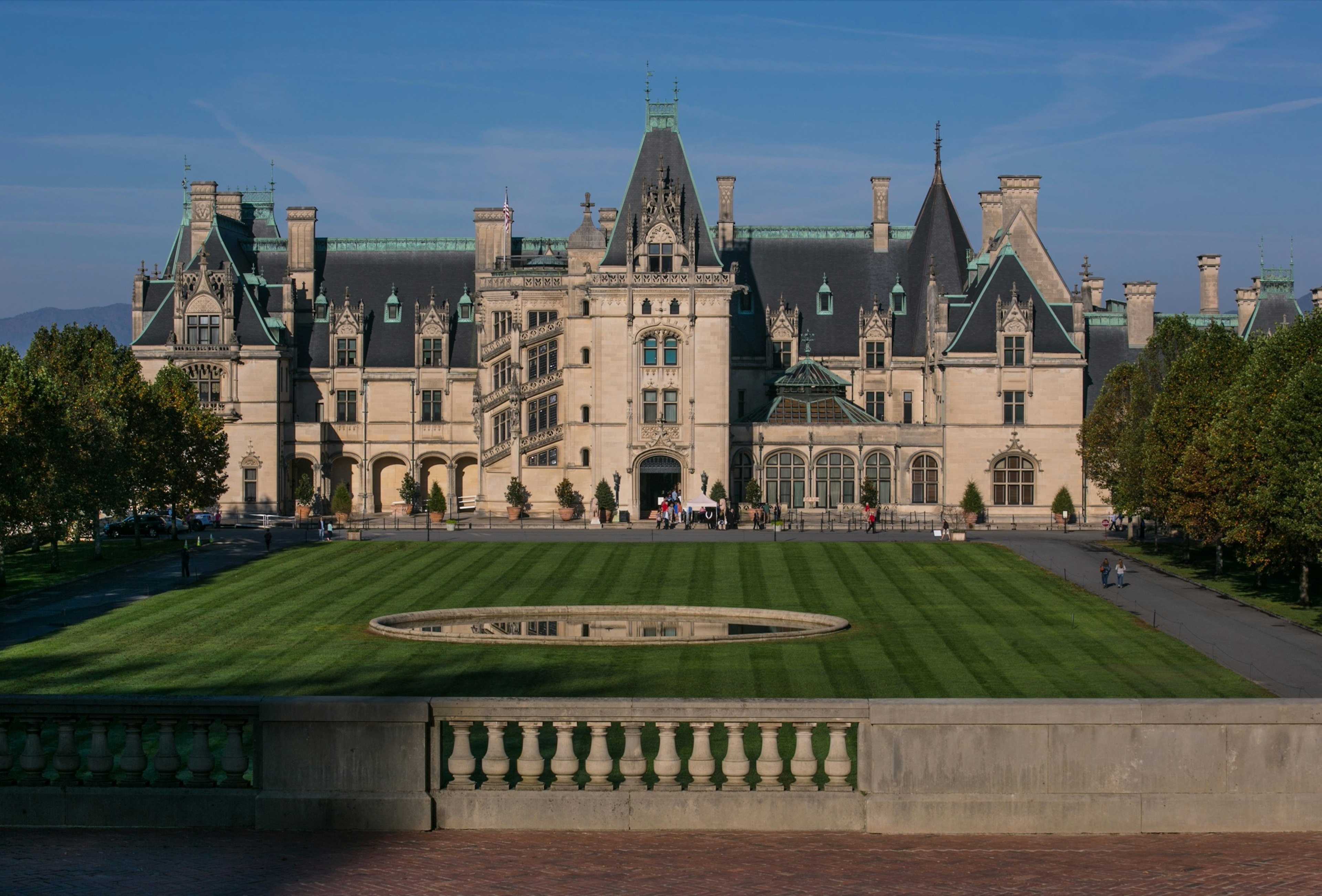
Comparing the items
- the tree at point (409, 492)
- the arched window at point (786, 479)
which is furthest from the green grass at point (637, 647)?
the tree at point (409, 492)

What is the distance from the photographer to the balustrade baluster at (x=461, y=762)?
669 inches

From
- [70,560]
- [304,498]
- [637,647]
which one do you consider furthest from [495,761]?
[304,498]

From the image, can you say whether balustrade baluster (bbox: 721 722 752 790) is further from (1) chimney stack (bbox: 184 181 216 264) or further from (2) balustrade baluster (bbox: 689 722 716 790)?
(1) chimney stack (bbox: 184 181 216 264)

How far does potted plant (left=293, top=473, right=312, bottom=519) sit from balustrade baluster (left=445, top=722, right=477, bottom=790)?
273 ft

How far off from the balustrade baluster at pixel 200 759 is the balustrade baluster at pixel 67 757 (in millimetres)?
1179

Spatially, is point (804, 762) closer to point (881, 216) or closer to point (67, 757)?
point (67, 757)

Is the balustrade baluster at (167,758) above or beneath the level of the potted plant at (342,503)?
beneath

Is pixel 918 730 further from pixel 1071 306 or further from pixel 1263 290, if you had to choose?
pixel 1263 290

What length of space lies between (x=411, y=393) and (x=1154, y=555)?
173 ft

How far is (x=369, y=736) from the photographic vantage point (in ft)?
54.9

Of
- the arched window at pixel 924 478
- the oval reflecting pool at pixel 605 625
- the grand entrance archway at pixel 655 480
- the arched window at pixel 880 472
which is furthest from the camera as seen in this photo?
the arched window at pixel 924 478

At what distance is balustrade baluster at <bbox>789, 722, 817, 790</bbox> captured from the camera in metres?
17.0

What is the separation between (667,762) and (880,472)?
81.7 metres

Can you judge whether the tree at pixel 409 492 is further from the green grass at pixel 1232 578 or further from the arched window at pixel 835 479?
the green grass at pixel 1232 578
